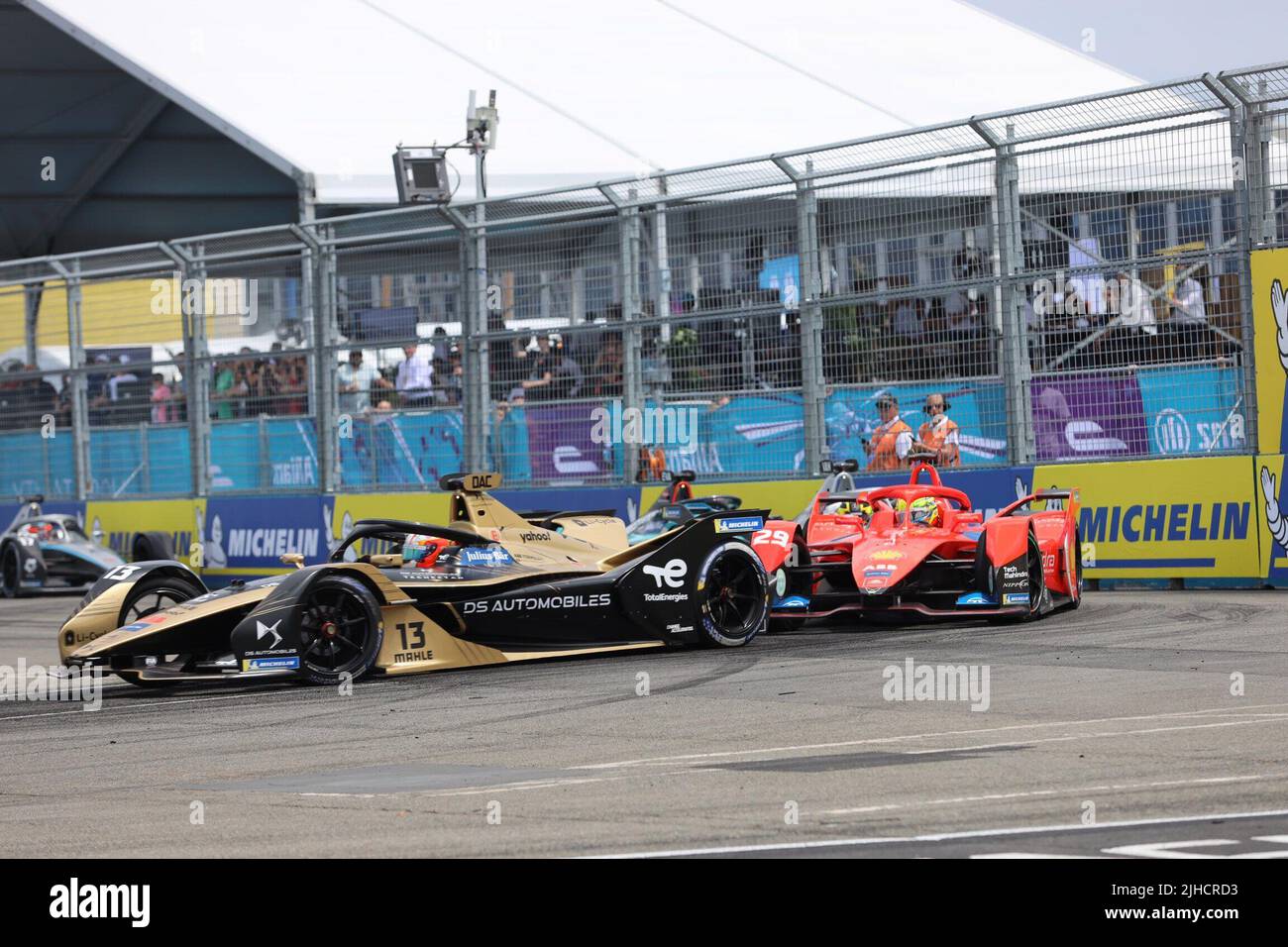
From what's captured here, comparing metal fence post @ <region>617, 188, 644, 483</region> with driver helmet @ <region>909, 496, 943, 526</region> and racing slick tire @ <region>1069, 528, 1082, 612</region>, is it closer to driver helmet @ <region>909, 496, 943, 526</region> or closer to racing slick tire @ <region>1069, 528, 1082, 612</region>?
driver helmet @ <region>909, 496, 943, 526</region>

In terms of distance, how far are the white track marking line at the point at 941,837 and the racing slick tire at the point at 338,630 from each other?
5.71m

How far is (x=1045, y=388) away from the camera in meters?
15.2

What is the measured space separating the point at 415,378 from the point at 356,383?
2.76 ft

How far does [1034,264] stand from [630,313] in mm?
4315

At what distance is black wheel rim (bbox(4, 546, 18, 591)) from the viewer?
67.6 feet

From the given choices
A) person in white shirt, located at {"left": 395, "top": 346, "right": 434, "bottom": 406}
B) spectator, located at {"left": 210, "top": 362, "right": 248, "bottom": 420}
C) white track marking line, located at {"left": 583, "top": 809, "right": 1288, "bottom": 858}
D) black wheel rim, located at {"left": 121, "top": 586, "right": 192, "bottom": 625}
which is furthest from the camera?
spectator, located at {"left": 210, "top": 362, "right": 248, "bottom": 420}

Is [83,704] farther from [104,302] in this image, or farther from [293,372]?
[104,302]

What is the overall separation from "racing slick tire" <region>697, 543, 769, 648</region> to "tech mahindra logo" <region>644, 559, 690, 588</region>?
0.41ft

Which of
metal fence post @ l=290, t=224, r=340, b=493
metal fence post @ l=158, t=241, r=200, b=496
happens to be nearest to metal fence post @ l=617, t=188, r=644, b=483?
Answer: metal fence post @ l=290, t=224, r=340, b=493

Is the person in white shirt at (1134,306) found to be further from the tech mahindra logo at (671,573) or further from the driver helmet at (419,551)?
the driver helmet at (419,551)

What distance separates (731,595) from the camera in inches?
481
